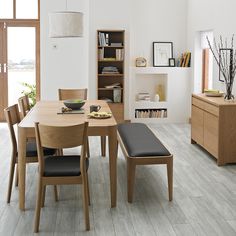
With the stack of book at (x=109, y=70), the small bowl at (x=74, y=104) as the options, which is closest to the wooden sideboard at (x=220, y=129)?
the small bowl at (x=74, y=104)

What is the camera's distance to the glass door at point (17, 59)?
907 centimetres

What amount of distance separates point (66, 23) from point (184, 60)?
390cm

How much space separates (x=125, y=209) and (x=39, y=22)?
576 centimetres

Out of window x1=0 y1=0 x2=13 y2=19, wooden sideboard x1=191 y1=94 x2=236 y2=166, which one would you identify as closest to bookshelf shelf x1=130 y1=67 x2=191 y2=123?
window x1=0 y1=0 x2=13 y2=19

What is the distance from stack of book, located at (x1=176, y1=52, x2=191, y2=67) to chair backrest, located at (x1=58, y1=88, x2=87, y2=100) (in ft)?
9.66

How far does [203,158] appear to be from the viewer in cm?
610

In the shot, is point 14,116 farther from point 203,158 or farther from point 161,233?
point 203,158

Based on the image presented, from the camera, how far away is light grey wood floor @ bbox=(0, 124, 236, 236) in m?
3.70

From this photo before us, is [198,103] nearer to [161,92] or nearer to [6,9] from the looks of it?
[161,92]

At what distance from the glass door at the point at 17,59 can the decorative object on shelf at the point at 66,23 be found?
3.66 meters

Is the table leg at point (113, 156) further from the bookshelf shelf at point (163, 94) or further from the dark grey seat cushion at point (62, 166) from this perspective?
the bookshelf shelf at point (163, 94)

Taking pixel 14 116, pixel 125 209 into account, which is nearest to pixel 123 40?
pixel 14 116

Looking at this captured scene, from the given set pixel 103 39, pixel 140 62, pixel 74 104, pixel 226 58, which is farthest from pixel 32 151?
pixel 140 62

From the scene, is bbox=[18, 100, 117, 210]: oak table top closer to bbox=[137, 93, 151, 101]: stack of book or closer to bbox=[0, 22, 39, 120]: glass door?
bbox=[137, 93, 151, 101]: stack of book
